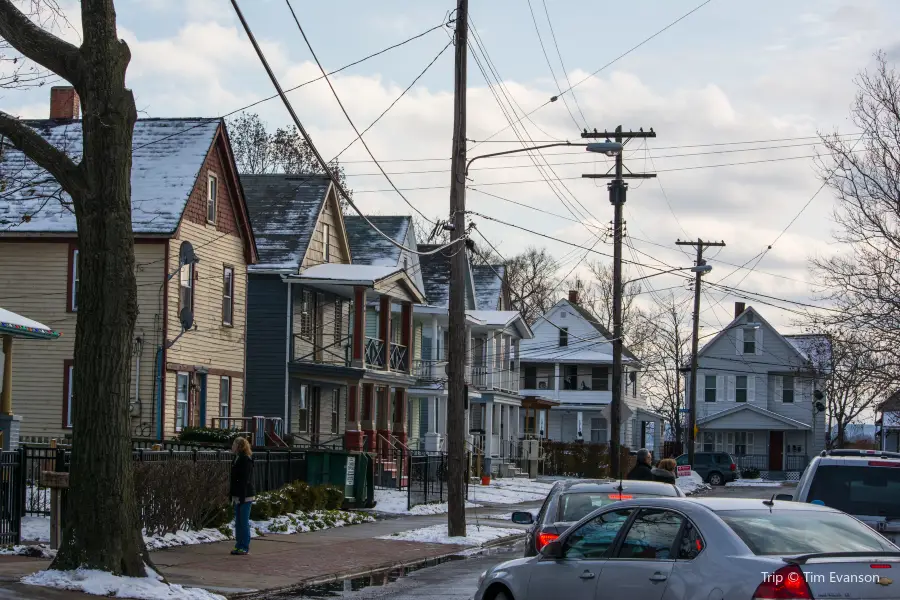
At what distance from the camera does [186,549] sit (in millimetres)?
19109

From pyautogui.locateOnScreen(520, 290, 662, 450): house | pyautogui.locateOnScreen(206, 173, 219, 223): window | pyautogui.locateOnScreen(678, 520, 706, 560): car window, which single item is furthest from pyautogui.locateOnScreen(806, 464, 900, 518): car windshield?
pyautogui.locateOnScreen(520, 290, 662, 450): house

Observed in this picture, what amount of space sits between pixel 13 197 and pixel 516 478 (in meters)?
26.1

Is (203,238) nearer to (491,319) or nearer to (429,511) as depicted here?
(429,511)

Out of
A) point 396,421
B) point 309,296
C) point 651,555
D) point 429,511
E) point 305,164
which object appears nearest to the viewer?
point 651,555

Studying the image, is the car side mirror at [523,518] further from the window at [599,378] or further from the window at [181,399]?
the window at [599,378]

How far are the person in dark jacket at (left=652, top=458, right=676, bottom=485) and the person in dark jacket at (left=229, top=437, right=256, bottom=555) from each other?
20.5 ft

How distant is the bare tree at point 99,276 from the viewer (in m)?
13.4

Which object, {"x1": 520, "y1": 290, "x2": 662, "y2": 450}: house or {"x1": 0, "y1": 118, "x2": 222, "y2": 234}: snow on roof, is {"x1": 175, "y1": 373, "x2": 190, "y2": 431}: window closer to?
{"x1": 0, "y1": 118, "x2": 222, "y2": 234}: snow on roof

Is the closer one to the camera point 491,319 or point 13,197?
point 13,197

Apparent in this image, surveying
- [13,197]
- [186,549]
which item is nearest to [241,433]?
[13,197]

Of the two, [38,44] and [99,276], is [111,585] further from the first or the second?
[38,44]

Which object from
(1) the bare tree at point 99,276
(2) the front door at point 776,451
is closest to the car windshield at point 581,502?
(1) the bare tree at point 99,276

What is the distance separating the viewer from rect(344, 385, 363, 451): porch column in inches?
1385

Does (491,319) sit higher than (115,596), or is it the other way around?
(491,319)
